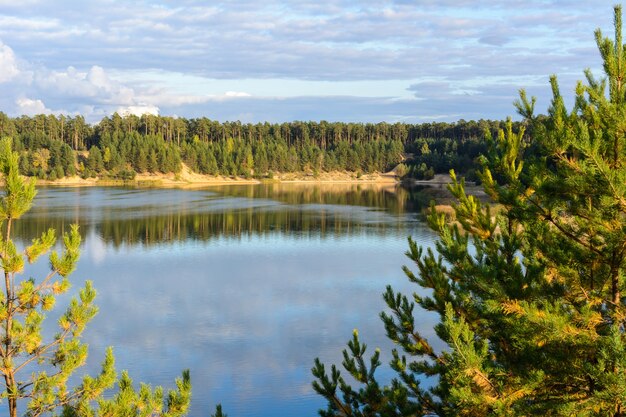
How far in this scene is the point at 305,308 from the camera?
30781mm

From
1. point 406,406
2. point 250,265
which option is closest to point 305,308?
point 250,265

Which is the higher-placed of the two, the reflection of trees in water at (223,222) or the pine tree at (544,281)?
the pine tree at (544,281)

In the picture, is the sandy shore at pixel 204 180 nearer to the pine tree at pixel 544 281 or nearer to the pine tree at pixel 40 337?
the pine tree at pixel 40 337

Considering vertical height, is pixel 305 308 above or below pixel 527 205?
below

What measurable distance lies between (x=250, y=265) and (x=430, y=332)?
1837 cm

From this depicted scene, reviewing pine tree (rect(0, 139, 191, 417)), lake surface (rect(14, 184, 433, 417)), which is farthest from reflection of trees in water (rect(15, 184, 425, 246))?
pine tree (rect(0, 139, 191, 417))

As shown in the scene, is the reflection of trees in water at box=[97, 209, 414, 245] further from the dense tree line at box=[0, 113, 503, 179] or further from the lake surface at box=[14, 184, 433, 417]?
the dense tree line at box=[0, 113, 503, 179]

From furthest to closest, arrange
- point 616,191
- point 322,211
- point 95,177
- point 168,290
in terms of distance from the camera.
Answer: point 95,177
point 322,211
point 168,290
point 616,191

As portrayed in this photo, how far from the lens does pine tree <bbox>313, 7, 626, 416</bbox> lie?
759 centimetres

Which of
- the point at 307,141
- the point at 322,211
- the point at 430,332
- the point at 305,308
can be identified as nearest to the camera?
the point at 430,332

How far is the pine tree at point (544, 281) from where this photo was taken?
7594mm

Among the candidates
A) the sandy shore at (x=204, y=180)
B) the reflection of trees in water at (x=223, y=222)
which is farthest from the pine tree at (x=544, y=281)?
the sandy shore at (x=204, y=180)

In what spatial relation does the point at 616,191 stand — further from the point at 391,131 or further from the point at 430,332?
the point at 391,131

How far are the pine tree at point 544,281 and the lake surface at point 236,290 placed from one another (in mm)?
10825
